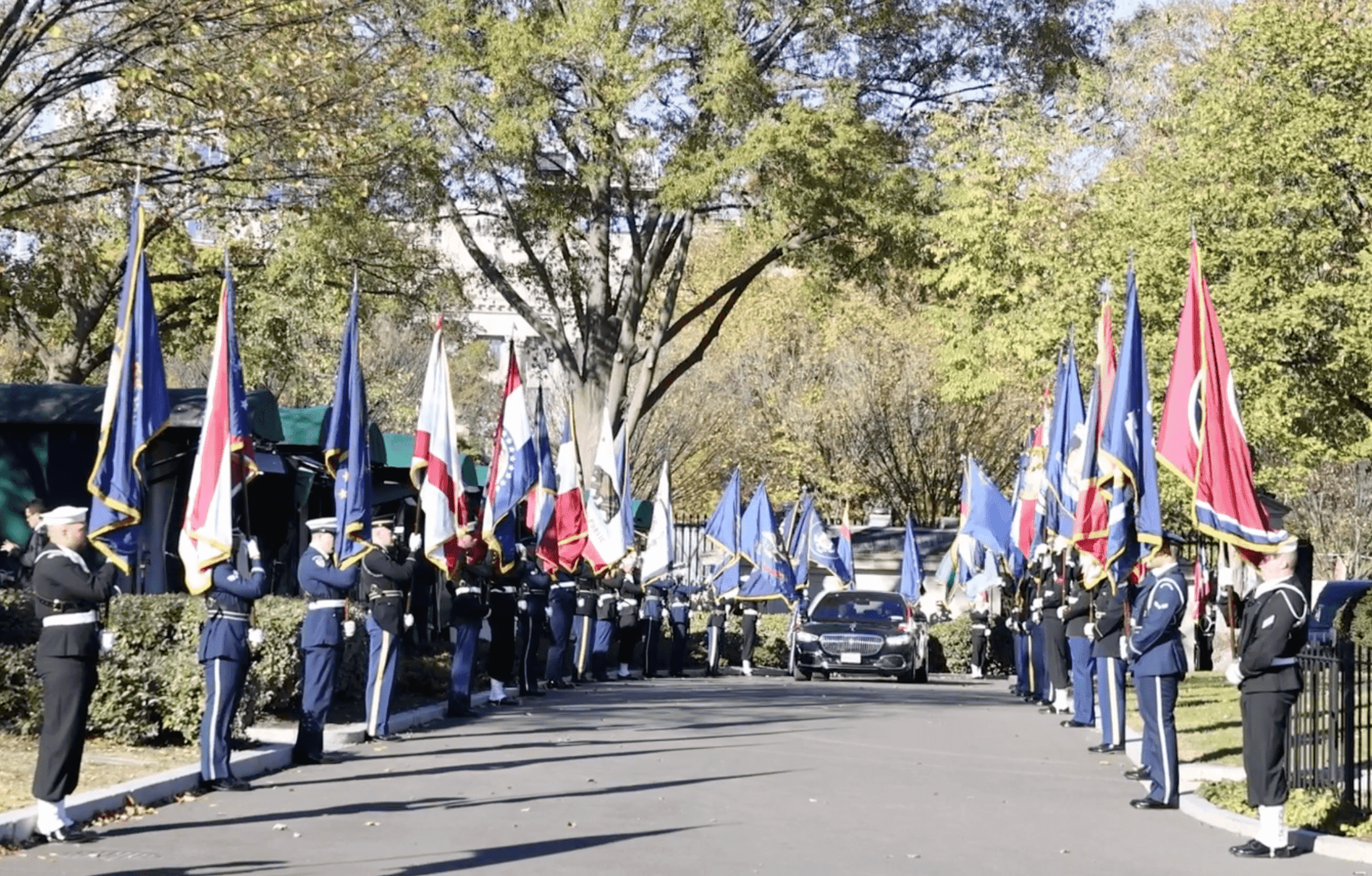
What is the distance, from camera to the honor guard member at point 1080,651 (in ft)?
66.6

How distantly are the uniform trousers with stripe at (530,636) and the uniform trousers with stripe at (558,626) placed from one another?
90cm

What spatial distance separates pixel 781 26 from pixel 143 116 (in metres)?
14.3

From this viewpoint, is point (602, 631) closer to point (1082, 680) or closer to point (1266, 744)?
point (1082, 680)

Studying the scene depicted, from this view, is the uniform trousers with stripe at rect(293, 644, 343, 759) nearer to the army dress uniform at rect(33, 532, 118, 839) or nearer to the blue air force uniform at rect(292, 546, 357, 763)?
the blue air force uniform at rect(292, 546, 357, 763)

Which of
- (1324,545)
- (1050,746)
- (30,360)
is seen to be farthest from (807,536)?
(1324,545)

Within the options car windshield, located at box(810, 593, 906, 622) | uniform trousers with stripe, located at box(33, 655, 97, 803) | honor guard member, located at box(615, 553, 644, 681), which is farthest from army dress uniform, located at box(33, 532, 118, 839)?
car windshield, located at box(810, 593, 906, 622)

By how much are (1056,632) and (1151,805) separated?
31.9 feet

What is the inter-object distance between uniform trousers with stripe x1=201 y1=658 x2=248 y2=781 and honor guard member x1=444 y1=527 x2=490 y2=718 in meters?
6.59

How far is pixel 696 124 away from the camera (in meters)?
32.0

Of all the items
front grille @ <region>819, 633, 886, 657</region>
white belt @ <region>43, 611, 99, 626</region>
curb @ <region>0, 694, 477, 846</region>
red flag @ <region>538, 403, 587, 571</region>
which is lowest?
curb @ <region>0, 694, 477, 846</region>

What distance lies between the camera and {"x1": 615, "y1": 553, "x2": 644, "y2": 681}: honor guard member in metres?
30.1

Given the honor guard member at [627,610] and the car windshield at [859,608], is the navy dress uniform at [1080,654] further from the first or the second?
the car windshield at [859,608]

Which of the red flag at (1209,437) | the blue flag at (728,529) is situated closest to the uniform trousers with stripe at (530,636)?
the blue flag at (728,529)

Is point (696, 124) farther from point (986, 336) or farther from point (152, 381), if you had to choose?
point (152, 381)
